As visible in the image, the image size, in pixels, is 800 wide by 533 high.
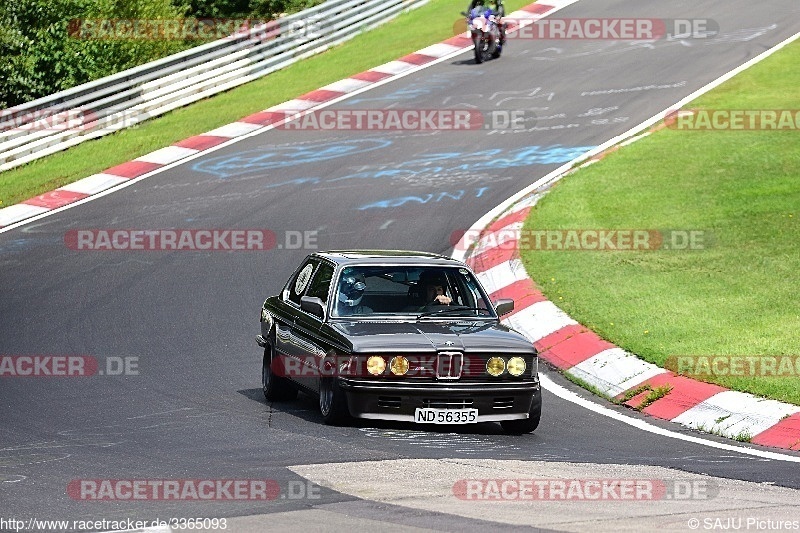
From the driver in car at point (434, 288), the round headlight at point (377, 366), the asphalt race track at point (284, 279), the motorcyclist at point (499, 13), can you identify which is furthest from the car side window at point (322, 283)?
the motorcyclist at point (499, 13)

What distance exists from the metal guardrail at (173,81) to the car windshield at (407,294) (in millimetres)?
13886

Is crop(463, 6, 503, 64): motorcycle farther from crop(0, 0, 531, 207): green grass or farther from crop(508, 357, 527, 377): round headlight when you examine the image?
crop(508, 357, 527, 377): round headlight

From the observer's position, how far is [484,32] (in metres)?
28.9

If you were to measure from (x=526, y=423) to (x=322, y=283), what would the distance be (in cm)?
242

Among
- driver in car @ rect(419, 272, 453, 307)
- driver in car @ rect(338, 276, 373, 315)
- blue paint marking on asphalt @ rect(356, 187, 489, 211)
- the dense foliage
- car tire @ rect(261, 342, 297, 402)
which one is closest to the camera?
driver in car @ rect(338, 276, 373, 315)

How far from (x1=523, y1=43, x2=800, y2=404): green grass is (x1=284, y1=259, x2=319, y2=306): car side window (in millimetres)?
3306

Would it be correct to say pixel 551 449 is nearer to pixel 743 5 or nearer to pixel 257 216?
pixel 257 216

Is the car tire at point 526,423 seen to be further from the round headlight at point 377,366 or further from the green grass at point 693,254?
the green grass at point 693,254

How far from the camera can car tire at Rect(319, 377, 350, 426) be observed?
10805 mm

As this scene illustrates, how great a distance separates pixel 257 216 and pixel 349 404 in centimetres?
978

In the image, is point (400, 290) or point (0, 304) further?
point (0, 304)

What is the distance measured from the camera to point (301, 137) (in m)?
24.9

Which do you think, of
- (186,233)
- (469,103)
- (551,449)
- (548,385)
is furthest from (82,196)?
(551,449)

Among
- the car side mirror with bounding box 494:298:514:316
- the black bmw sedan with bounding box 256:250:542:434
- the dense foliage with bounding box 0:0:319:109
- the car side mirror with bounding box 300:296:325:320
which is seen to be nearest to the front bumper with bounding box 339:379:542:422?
the black bmw sedan with bounding box 256:250:542:434
